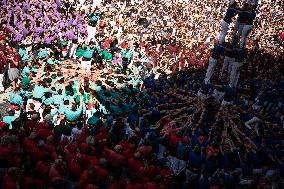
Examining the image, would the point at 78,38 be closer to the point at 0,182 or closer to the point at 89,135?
the point at 89,135

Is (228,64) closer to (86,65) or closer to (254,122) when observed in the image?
(254,122)

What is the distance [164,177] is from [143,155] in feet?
2.23

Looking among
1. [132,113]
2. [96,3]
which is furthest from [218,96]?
[96,3]

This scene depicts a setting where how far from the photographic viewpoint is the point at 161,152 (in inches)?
300

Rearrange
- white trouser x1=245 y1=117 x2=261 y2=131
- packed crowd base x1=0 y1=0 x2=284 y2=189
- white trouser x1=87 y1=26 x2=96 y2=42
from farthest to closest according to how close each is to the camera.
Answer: white trouser x1=87 y1=26 x2=96 y2=42 < white trouser x1=245 y1=117 x2=261 y2=131 < packed crowd base x1=0 y1=0 x2=284 y2=189

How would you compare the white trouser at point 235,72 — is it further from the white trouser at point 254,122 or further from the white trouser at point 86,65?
the white trouser at point 86,65

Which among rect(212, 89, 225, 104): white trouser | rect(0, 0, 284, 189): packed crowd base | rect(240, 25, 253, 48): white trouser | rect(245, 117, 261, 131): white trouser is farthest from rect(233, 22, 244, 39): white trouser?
rect(245, 117, 261, 131): white trouser

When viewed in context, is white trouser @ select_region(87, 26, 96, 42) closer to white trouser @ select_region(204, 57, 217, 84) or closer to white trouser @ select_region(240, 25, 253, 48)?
white trouser @ select_region(204, 57, 217, 84)

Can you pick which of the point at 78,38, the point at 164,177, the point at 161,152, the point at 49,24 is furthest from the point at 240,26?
the point at 49,24

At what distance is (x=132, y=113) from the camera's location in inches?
331

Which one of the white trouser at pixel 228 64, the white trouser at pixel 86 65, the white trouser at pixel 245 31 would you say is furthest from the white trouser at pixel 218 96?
the white trouser at pixel 86 65

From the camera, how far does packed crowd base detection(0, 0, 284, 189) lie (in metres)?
6.07

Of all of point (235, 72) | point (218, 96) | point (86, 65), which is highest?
point (235, 72)

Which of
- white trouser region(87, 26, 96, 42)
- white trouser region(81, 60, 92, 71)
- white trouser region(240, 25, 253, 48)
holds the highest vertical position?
white trouser region(240, 25, 253, 48)
